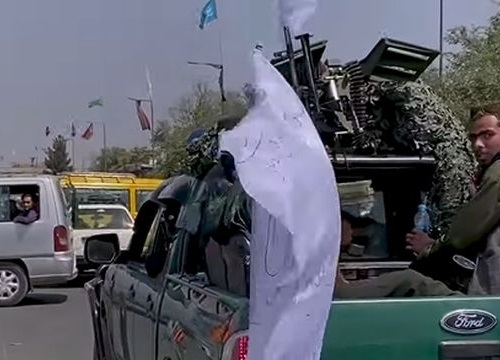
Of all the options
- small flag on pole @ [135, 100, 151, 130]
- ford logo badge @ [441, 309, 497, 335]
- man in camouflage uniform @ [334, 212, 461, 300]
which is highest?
small flag on pole @ [135, 100, 151, 130]

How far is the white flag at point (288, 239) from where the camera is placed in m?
2.82

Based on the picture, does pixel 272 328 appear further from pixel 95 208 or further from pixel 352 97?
pixel 95 208

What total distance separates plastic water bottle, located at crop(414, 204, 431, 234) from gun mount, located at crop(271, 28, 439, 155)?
0.40 metres

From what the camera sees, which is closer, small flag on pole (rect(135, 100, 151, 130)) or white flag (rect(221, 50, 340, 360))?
white flag (rect(221, 50, 340, 360))

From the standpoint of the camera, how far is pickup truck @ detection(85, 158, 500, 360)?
329 centimetres

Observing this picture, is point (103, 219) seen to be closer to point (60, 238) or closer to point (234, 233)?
point (60, 238)

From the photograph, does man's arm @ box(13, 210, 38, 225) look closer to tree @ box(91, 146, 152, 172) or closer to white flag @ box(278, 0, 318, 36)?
white flag @ box(278, 0, 318, 36)

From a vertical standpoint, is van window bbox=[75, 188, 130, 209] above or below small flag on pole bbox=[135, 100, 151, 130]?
below

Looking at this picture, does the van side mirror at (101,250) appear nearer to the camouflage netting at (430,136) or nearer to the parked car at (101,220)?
the camouflage netting at (430,136)

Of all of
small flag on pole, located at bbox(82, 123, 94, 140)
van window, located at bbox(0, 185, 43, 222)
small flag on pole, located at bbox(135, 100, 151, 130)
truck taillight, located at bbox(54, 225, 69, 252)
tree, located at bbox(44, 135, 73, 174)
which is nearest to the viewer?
truck taillight, located at bbox(54, 225, 69, 252)

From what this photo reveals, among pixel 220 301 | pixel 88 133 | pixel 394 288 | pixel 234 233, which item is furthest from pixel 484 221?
pixel 88 133

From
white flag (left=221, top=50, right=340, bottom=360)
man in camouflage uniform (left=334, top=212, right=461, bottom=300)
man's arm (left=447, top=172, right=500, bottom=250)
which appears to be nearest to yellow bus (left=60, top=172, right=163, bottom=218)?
man's arm (left=447, top=172, right=500, bottom=250)

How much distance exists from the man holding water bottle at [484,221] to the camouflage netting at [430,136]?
3.42 feet

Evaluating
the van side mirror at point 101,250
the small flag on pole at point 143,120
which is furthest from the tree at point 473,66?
the small flag on pole at point 143,120
